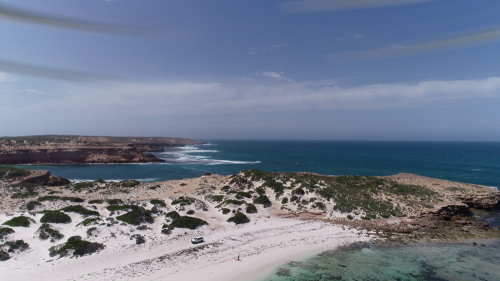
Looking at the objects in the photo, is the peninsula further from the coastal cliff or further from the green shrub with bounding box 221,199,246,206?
the coastal cliff

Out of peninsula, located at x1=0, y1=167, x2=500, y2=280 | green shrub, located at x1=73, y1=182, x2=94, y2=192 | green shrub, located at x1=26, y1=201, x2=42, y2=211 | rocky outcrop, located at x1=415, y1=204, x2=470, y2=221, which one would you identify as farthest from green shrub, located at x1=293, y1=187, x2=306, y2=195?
green shrub, located at x1=73, y1=182, x2=94, y2=192

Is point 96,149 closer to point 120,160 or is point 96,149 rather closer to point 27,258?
point 120,160

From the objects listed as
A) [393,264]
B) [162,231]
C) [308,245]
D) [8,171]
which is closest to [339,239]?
[308,245]

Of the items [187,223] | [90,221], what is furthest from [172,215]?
[90,221]

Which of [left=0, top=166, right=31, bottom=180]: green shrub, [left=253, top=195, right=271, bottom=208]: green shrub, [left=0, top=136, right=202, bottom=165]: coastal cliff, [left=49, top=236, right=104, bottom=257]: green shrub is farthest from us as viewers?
[left=0, top=136, right=202, bottom=165]: coastal cliff

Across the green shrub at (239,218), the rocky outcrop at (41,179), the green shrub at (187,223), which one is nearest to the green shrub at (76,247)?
the green shrub at (187,223)

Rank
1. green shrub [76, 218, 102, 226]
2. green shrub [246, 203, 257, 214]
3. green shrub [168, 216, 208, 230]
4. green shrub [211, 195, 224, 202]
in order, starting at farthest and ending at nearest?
green shrub [211, 195, 224, 202]
green shrub [246, 203, 257, 214]
green shrub [168, 216, 208, 230]
green shrub [76, 218, 102, 226]

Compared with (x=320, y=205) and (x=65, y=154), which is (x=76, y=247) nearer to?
(x=320, y=205)
